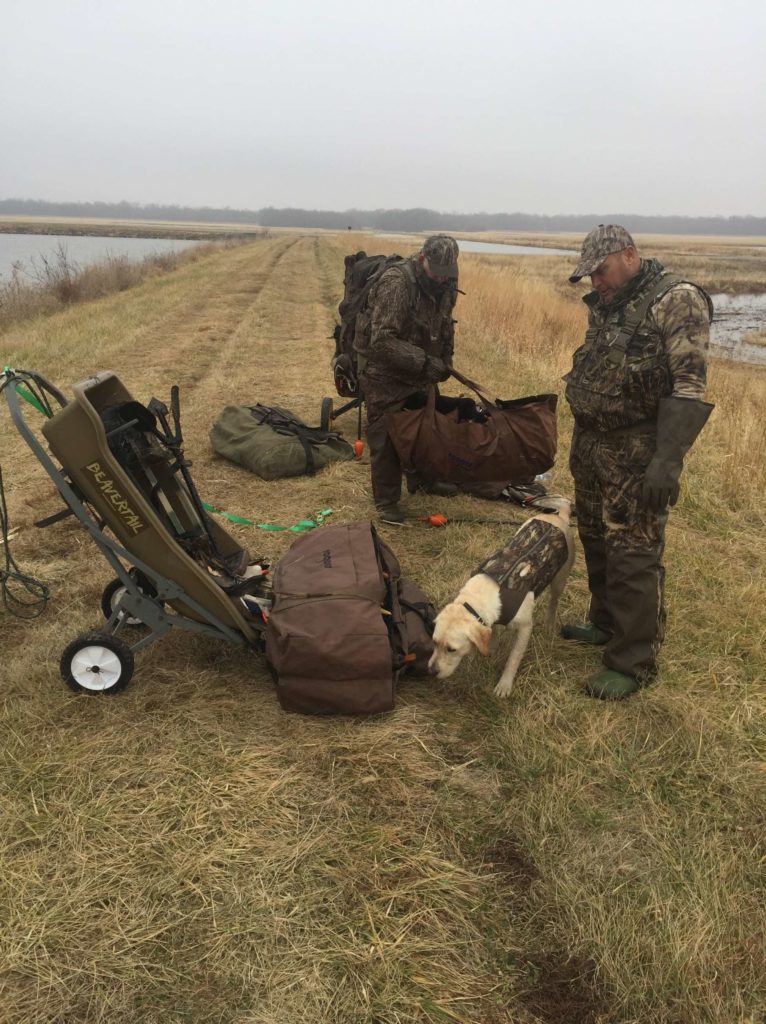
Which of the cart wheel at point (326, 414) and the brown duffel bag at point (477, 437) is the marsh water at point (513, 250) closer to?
the cart wheel at point (326, 414)

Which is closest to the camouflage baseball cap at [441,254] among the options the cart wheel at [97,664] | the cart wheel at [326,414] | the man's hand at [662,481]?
the cart wheel at [326,414]

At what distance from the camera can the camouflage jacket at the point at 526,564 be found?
133 inches

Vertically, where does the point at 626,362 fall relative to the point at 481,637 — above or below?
above

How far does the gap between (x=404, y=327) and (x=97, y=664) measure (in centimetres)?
344

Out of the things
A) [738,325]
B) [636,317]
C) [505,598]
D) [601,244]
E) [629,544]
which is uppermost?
[601,244]

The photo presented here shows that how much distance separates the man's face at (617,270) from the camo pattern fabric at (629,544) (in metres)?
0.75

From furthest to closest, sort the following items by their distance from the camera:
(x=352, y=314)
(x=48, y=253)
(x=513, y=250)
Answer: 1. (x=513, y=250)
2. (x=48, y=253)
3. (x=352, y=314)

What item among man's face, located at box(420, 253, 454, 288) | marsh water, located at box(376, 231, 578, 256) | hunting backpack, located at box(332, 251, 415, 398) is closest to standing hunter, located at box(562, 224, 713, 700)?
man's face, located at box(420, 253, 454, 288)

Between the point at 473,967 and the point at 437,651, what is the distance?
141cm

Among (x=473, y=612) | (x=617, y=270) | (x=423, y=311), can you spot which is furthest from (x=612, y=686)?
(x=423, y=311)

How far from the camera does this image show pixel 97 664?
10.9ft

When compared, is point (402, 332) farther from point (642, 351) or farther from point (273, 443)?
point (642, 351)

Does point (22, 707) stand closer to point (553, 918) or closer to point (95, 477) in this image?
point (95, 477)

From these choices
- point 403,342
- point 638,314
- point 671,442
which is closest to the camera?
point 671,442
